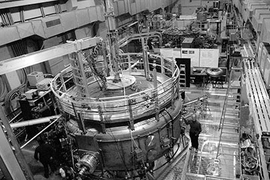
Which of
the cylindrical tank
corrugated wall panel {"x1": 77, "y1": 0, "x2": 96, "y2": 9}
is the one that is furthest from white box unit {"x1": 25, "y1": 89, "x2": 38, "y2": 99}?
corrugated wall panel {"x1": 77, "y1": 0, "x2": 96, "y2": 9}

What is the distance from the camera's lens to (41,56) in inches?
239

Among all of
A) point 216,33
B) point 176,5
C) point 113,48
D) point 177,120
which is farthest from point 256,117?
point 176,5

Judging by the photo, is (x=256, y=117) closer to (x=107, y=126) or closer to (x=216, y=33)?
(x=107, y=126)

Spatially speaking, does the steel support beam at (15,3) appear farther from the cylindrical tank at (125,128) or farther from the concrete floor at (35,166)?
the concrete floor at (35,166)

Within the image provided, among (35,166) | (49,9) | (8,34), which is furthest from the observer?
(49,9)

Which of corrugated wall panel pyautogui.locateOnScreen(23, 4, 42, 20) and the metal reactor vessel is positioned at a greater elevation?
corrugated wall panel pyautogui.locateOnScreen(23, 4, 42, 20)

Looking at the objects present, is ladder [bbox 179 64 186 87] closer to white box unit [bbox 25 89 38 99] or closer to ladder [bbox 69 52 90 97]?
ladder [bbox 69 52 90 97]

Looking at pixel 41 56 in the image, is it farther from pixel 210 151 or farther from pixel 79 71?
pixel 210 151

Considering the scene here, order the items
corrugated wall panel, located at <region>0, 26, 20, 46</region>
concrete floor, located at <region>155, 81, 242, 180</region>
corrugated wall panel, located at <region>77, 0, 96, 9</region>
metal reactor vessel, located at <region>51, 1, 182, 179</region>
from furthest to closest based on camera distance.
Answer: corrugated wall panel, located at <region>77, 0, 96, 9</region> < corrugated wall panel, located at <region>0, 26, 20, 46</region> < concrete floor, located at <region>155, 81, 242, 180</region> < metal reactor vessel, located at <region>51, 1, 182, 179</region>

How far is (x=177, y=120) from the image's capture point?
849 centimetres

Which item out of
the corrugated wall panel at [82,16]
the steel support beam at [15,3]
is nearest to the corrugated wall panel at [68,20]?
the corrugated wall panel at [82,16]

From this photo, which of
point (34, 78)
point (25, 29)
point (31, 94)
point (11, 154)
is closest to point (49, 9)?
point (25, 29)

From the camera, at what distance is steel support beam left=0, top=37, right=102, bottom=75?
5399mm

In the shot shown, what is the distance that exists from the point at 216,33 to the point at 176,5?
18.4 m
